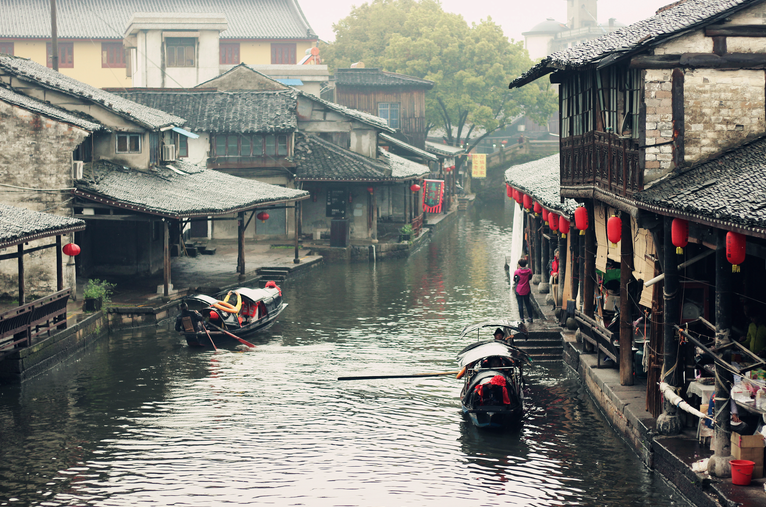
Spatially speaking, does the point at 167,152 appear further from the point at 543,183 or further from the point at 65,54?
the point at 65,54

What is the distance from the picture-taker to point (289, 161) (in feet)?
146

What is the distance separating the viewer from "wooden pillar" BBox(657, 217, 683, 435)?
14.8 metres

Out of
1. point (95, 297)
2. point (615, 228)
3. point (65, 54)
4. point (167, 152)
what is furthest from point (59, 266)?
point (65, 54)

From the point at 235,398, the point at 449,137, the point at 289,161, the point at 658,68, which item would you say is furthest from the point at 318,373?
the point at 449,137

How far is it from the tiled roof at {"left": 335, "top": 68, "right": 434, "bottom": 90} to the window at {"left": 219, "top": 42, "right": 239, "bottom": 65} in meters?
13.7

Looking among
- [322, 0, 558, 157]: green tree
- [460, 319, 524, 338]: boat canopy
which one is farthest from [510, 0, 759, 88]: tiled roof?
[322, 0, 558, 157]: green tree

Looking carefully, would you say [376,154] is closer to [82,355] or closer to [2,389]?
[82,355]

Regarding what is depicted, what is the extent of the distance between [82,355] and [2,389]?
3.77 metres

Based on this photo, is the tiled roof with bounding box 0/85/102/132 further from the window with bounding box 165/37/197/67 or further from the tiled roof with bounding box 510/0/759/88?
the window with bounding box 165/37/197/67

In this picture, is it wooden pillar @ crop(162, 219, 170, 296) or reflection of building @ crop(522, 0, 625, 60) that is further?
reflection of building @ crop(522, 0, 625, 60)

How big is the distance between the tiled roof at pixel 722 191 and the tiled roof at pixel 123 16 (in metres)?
63.1

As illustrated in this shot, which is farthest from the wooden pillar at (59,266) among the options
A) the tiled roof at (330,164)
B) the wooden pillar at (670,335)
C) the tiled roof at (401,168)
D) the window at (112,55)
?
the window at (112,55)

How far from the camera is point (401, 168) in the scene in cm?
4941

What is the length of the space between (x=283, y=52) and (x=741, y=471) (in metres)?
68.2
